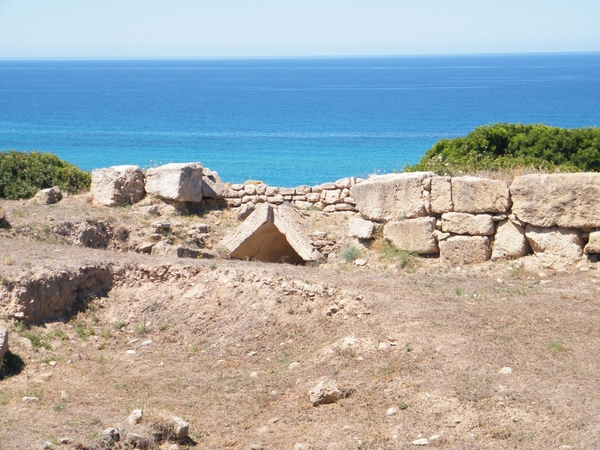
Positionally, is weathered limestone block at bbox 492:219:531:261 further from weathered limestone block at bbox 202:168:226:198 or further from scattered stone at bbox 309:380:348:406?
weathered limestone block at bbox 202:168:226:198

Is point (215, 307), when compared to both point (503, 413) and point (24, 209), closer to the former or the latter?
point (503, 413)

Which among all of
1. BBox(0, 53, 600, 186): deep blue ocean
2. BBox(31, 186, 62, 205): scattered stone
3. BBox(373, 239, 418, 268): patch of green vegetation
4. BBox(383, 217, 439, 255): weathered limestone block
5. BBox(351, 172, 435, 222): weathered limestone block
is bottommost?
BBox(0, 53, 600, 186): deep blue ocean

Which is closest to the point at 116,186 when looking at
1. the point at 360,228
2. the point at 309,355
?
the point at 360,228

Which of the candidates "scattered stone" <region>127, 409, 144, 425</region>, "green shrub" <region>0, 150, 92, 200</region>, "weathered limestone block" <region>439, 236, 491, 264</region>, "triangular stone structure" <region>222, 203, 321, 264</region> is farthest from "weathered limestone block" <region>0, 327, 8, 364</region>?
"green shrub" <region>0, 150, 92, 200</region>

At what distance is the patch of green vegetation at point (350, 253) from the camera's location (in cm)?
1402

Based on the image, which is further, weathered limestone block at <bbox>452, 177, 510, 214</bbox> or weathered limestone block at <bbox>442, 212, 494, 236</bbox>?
→ weathered limestone block at <bbox>442, 212, 494, 236</bbox>

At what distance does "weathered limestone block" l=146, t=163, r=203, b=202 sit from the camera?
16484 millimetres

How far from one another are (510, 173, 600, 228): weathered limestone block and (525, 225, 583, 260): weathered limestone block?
0.15 m

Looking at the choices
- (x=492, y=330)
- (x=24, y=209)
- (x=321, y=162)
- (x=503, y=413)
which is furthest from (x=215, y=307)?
(x=321, y=162)

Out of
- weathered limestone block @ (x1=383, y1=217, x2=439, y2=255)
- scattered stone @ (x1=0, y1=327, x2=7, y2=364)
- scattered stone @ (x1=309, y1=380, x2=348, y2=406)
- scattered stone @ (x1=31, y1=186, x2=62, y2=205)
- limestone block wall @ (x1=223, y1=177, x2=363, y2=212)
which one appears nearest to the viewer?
scattered stone @ (x1=309, y1=380, x2=348, y2=406)

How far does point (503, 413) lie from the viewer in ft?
26.1

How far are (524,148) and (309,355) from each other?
10910 mm

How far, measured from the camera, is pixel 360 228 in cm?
1425

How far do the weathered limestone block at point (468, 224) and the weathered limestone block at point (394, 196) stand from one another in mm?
430
